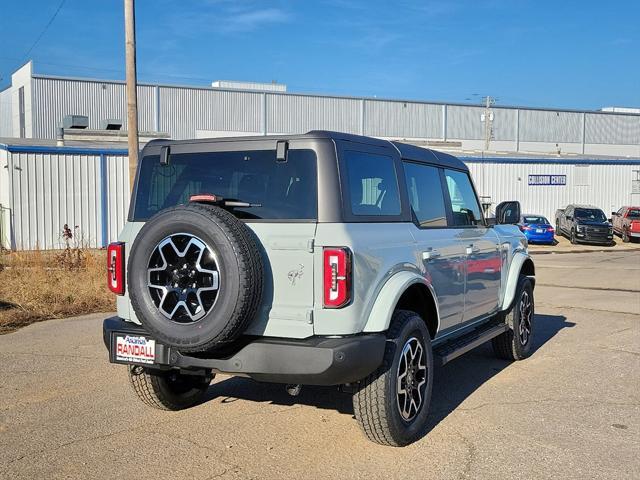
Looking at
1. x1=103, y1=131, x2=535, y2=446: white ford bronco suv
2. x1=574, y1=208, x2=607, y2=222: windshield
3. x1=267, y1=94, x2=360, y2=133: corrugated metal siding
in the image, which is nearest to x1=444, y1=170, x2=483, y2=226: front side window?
x1=103, y1=131, x2=535, y2=446: white ford bronco suv

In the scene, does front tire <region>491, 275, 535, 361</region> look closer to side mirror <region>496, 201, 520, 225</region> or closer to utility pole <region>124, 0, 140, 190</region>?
side mirror <region>496, 201, 520, 225</region>

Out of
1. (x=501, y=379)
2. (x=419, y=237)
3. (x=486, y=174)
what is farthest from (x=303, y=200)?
(x=486, y=174)

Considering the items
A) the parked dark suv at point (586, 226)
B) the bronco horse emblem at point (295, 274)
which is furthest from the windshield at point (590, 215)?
the bronco horse emblem at point (295, 274)

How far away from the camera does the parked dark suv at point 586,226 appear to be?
3141 centimetres

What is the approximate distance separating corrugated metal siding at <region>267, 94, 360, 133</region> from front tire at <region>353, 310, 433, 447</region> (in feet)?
153

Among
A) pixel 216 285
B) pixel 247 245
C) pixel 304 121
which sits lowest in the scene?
pixel 216 285

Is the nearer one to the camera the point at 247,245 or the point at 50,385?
the point at 247,245

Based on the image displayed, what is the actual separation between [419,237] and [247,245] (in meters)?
1.56

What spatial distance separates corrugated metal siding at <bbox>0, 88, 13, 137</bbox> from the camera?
52.8 meters

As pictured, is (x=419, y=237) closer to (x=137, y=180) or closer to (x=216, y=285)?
(x=216, y=285)

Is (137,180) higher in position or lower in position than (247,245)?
higher

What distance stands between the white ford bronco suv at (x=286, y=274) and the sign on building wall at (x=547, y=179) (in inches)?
1324

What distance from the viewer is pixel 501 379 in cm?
637

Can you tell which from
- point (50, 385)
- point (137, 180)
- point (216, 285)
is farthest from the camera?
point (50, 385)
